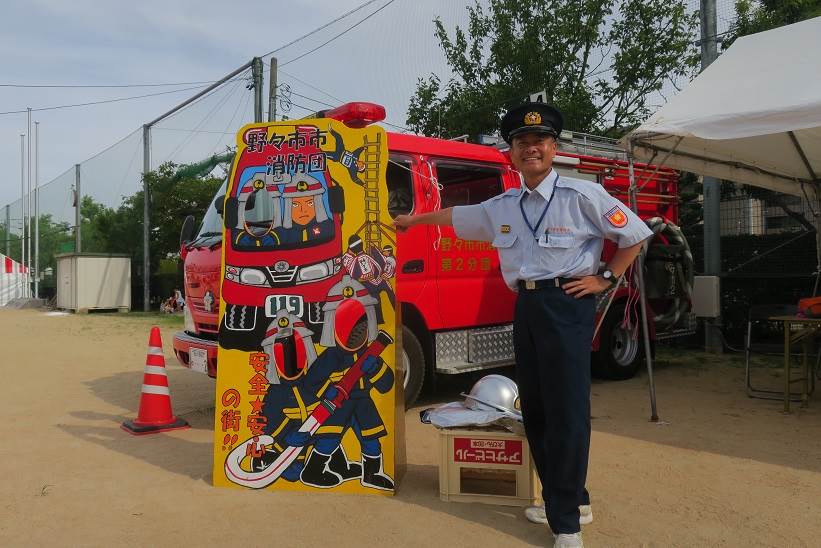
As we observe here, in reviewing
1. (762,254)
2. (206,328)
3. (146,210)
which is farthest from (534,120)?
(146,210)

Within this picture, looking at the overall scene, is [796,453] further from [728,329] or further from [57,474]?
[728,329]

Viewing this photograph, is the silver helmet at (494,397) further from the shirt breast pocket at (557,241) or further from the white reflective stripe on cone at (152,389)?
the white reflective stripe on cone at (152,389)

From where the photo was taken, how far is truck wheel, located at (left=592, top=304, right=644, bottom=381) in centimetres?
711

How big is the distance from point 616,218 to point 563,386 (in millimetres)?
803

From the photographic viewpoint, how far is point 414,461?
4.36 meters

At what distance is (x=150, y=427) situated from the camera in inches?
203

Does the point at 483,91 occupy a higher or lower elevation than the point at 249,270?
higher

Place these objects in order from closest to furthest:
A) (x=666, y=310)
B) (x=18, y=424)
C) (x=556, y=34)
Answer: (x=18, y=424) < (x=666, y=310) < (x=556, y=34)

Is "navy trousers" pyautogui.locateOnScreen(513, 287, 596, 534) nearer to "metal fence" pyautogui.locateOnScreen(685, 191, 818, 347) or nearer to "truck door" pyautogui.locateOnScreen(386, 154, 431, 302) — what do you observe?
"truck door" pyautogui.locateOnScreen(386, 154, 431, 302)

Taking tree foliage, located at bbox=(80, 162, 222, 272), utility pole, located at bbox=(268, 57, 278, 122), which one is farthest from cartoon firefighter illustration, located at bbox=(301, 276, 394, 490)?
tree foliage, located at bbox=(80, 162, 222, 272)

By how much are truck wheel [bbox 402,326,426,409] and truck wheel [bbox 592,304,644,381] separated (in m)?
2.58

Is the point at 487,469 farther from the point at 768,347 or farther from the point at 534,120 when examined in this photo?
the point at 768,347

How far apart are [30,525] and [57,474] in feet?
2.87

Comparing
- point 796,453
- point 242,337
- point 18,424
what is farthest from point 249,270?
point 796,453
